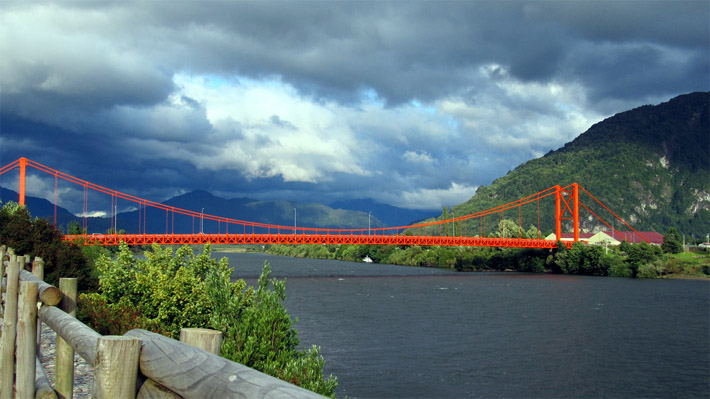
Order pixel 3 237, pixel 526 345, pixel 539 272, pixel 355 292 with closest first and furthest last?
pixel 3 237
pixel 526 345
pixel 355 292
pixel 539 272

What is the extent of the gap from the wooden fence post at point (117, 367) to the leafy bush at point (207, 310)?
13647mm

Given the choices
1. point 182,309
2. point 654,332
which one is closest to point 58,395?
point 182,309

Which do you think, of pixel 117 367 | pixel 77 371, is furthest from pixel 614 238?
pixel 117 367

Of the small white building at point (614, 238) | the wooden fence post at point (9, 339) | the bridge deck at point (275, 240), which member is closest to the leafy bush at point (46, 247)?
the wooden fence post at point (9, 339)

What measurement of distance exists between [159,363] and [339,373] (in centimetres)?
2373

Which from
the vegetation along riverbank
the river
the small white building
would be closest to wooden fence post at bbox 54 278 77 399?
the vegetation along riverbank

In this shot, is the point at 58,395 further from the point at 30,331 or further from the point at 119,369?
the point at 119,369

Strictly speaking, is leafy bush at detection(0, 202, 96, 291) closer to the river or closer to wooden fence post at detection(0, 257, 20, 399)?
the river

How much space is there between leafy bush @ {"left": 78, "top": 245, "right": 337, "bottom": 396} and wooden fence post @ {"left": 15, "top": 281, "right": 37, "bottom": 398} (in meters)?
11.2

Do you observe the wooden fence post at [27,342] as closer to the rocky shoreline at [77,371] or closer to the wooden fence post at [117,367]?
the wooden fence post at [117,367]

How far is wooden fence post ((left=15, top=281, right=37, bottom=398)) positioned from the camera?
14.1 ft

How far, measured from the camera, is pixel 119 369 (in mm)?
2352

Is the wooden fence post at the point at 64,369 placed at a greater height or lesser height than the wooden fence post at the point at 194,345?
lesser

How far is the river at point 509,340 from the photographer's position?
2466cm
